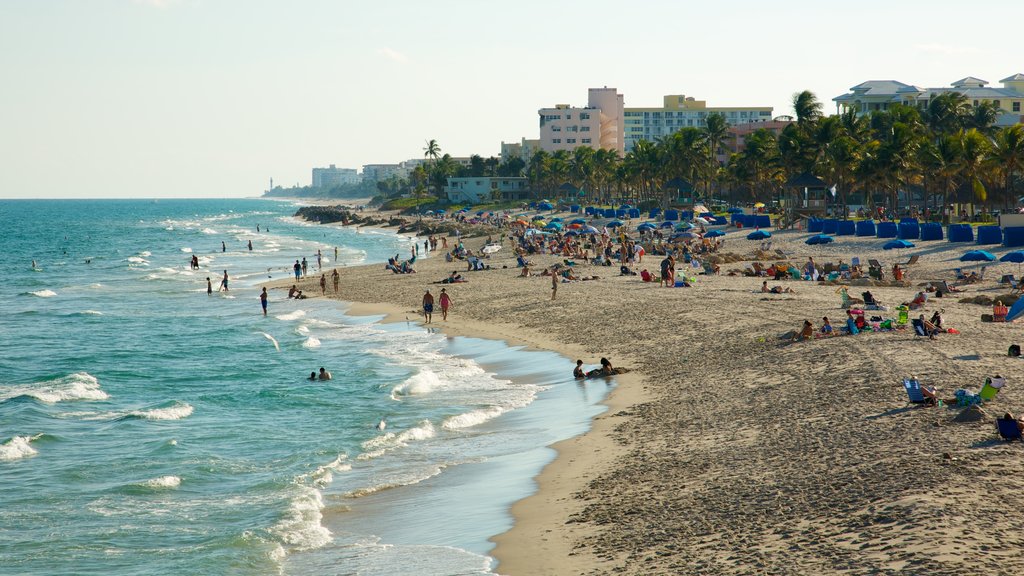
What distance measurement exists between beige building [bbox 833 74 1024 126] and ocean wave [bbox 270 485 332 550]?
8704 cm

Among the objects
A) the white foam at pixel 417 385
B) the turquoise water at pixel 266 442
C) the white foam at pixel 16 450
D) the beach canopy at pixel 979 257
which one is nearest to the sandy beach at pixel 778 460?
the turquoise water at pixel 266 442

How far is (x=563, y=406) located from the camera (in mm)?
21531

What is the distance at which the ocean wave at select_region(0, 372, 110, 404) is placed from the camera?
26031mm

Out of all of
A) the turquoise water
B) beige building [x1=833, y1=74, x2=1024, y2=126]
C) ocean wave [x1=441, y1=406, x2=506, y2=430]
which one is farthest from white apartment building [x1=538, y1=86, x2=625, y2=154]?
ocean wave [x1=441, y1=406, x2=506, y2=430]

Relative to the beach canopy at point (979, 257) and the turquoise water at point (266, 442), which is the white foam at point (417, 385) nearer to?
the turquoise water at point (266, 442)

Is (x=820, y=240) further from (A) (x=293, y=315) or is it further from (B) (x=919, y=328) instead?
(B) (x=919, y=328)

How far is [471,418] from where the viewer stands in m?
21.3

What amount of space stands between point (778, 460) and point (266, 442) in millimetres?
11318

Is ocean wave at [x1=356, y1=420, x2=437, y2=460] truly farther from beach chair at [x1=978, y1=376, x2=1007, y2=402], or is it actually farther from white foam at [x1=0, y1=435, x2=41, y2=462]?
beach chair at [x1=978, y1=376, x2=1007, y2=402]

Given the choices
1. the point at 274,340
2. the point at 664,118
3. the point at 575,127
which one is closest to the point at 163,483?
the point at 274,340

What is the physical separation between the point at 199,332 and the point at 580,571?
30.2 m

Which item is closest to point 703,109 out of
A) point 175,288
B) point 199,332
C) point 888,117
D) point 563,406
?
point 888,117

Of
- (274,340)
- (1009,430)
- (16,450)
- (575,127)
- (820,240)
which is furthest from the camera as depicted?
(575,127)

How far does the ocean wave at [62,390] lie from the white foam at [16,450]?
5129 millimetres
